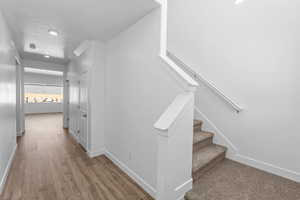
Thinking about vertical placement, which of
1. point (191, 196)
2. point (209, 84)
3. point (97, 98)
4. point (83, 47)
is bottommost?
Result: point (191, 196)

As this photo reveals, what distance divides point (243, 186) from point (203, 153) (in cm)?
62

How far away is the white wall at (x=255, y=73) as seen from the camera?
183 centimetres

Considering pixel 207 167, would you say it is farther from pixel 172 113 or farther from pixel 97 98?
pixel 97 98

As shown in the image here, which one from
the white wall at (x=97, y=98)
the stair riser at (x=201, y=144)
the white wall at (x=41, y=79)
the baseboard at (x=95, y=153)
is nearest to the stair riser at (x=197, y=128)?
the stair riser at (x=201, y=144)

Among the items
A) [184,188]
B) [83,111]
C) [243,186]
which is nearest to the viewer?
[184,188]

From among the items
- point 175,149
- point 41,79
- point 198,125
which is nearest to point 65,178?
point 175,149

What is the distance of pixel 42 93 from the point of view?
905 centimetres

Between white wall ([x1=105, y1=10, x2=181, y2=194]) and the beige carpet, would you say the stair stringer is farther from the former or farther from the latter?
white wall ([x1=105, y1=10, x2=181, y2=194])

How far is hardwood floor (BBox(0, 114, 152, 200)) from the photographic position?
5.95 ft

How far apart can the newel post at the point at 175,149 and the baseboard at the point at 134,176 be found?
479mm

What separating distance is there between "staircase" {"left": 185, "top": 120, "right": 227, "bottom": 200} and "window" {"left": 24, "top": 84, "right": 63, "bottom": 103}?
10.5 metres

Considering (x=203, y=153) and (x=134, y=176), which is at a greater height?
(x=203, y=153)

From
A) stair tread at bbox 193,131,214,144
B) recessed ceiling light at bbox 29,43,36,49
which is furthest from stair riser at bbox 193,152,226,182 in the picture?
recessed ceiling light at bbox 29,43,36,49

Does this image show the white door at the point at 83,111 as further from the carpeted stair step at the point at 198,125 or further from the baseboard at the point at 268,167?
the baseboard at the point at 268,167
